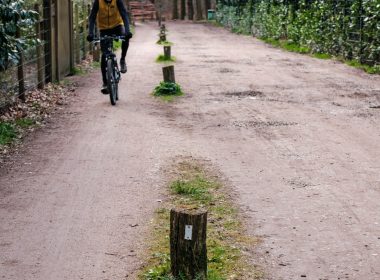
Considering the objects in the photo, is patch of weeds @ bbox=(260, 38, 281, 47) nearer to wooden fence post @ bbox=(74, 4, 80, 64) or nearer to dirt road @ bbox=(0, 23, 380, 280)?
wooden fence post @ bbox=(74, 4, 80, 64)

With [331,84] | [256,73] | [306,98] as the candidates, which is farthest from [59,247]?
[256,73]

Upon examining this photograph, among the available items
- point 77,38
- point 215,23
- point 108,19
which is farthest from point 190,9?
point 108,19

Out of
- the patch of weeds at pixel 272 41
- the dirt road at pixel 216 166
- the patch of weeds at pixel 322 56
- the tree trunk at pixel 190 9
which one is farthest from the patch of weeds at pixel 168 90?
the tree trunk at pixel 190 9

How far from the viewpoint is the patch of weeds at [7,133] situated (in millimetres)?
9469

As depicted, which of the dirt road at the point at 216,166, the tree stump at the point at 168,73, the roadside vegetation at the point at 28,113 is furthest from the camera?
the tree stump at the point at 168,73

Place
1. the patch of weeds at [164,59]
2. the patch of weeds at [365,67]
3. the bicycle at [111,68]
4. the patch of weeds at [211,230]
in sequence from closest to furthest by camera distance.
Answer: the patch of weeds at [211,230] < the bicycle at [111,68] < the patch of weeds at [365,67] < the patch of weeds at [164,59]

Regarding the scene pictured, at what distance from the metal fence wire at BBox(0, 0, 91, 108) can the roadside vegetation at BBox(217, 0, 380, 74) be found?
6988 mm

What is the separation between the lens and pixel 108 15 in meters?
12.5

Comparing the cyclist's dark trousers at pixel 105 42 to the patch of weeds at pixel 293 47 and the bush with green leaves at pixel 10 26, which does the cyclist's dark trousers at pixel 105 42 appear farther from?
the patch of weeds at pixel 293 47

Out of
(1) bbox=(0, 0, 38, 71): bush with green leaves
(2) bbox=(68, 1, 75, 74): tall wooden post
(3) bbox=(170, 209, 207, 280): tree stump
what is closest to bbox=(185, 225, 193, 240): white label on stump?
(3) bbox=(170, 209, 207, 280): tree stump

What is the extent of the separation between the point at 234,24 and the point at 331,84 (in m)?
26.4

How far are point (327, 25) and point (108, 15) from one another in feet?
35.2

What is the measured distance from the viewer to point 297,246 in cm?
572

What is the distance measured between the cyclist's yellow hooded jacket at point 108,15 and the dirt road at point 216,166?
1.34 m
